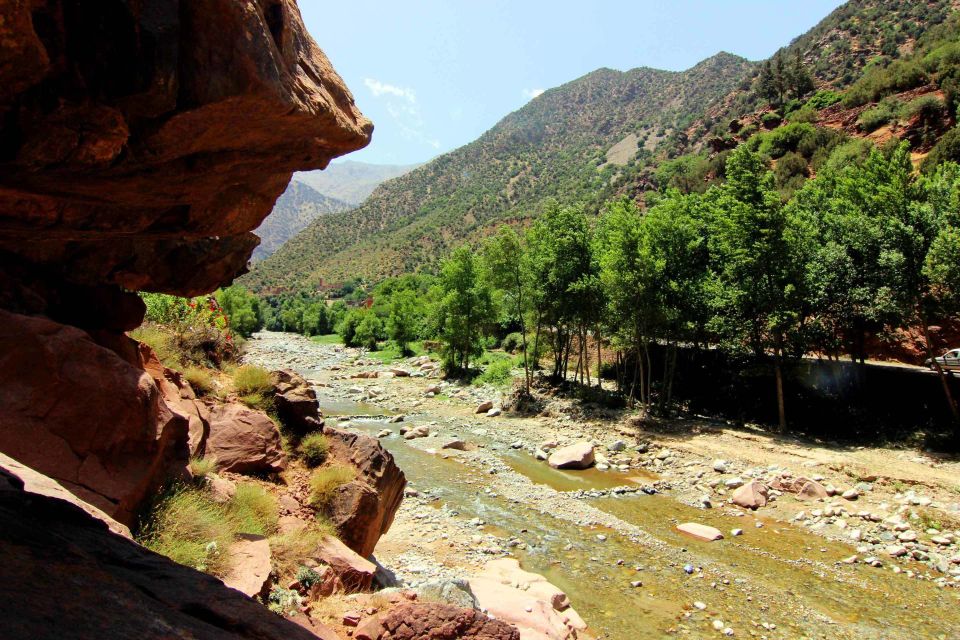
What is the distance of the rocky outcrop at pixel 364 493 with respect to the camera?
9.37 meters

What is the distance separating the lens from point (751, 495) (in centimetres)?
1680

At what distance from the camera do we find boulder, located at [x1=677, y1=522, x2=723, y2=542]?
14.4m

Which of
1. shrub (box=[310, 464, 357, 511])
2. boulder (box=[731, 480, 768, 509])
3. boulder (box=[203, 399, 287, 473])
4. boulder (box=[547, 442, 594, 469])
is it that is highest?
boulder (box=[203, 399, 287, 473])

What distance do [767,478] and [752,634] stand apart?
939 cm

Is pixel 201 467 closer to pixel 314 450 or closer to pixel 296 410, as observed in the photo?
pixel 314 450

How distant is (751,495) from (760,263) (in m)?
10.3

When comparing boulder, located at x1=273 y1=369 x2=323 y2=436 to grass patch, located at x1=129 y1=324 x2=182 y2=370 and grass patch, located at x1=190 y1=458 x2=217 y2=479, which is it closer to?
grass patch, located at x1=129 y1=324 x2=182 y2=370

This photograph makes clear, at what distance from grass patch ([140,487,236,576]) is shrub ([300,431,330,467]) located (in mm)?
3305

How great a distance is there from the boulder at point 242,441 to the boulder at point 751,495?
47.0ft

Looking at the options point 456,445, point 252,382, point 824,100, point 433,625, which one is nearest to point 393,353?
point 456,445

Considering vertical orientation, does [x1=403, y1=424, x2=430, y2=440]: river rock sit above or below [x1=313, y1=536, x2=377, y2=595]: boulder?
below

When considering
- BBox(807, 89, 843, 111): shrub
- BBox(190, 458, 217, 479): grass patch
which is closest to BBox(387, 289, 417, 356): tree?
BBox(190, 458, 217, 479): grass patch

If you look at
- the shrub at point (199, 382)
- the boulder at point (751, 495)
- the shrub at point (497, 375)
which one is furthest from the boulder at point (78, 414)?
the shrub at point (497, 375)

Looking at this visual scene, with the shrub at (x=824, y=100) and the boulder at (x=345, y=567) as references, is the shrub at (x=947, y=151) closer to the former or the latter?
the shrub at (x=824, y=100)
